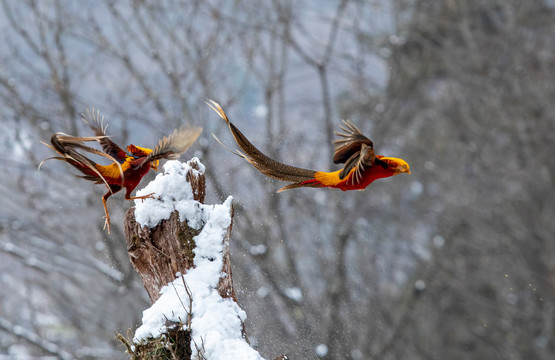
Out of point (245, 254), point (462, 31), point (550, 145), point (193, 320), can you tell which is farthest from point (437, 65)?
point (193, 320)

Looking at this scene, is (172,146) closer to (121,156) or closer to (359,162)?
(121,156)

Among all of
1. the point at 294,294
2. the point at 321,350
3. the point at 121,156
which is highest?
the point at 294,294

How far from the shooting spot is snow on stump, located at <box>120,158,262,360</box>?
223 centimetres

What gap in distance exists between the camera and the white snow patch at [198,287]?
7.25 feet

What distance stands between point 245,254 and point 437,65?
5421mm

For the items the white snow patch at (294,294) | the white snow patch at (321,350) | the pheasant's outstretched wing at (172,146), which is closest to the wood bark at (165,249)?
the pheasant's outstretched wing at (172,146)

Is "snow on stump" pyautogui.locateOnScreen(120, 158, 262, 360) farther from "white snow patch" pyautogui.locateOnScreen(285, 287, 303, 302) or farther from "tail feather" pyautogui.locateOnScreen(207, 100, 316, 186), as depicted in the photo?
"white snow patch" pyautogui.locateOnScreen(285, 287, 303, 302)

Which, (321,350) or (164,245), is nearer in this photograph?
(164,245)

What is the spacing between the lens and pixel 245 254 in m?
6.40

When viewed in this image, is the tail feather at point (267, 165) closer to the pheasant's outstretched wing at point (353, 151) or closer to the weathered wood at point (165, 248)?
the pheasant's outstretched wing at point (353, 151)

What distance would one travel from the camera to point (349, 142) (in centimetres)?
165

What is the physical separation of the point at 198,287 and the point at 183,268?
0.14 metres

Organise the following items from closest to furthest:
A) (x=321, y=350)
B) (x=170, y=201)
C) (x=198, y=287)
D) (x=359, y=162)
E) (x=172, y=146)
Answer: (x=359, y=162)
(x=172, y=146)
(x=198, y=287)
(x=170, y=201)
(x=321, y=350)

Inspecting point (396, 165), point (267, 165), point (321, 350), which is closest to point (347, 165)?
point (396, 165)
